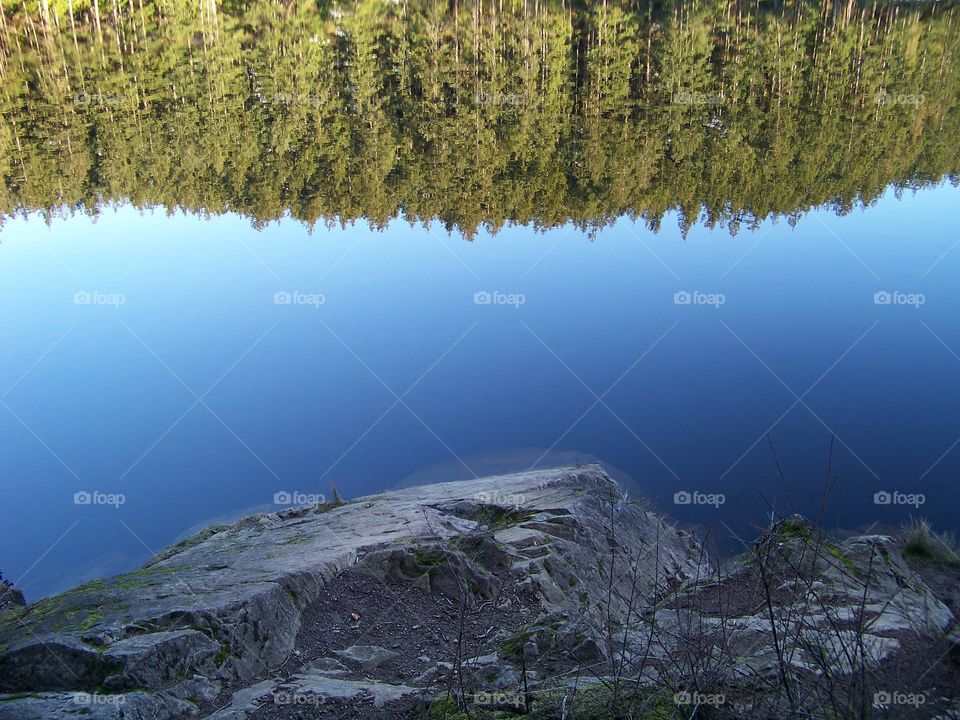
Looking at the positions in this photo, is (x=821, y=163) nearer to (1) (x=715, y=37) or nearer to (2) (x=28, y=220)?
(1) (x=715, y=37)

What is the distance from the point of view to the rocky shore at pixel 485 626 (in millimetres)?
3035

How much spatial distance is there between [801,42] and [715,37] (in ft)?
10.5

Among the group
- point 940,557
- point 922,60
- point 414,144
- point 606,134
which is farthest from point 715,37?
point 940,557

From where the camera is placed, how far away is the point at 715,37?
30.6m
